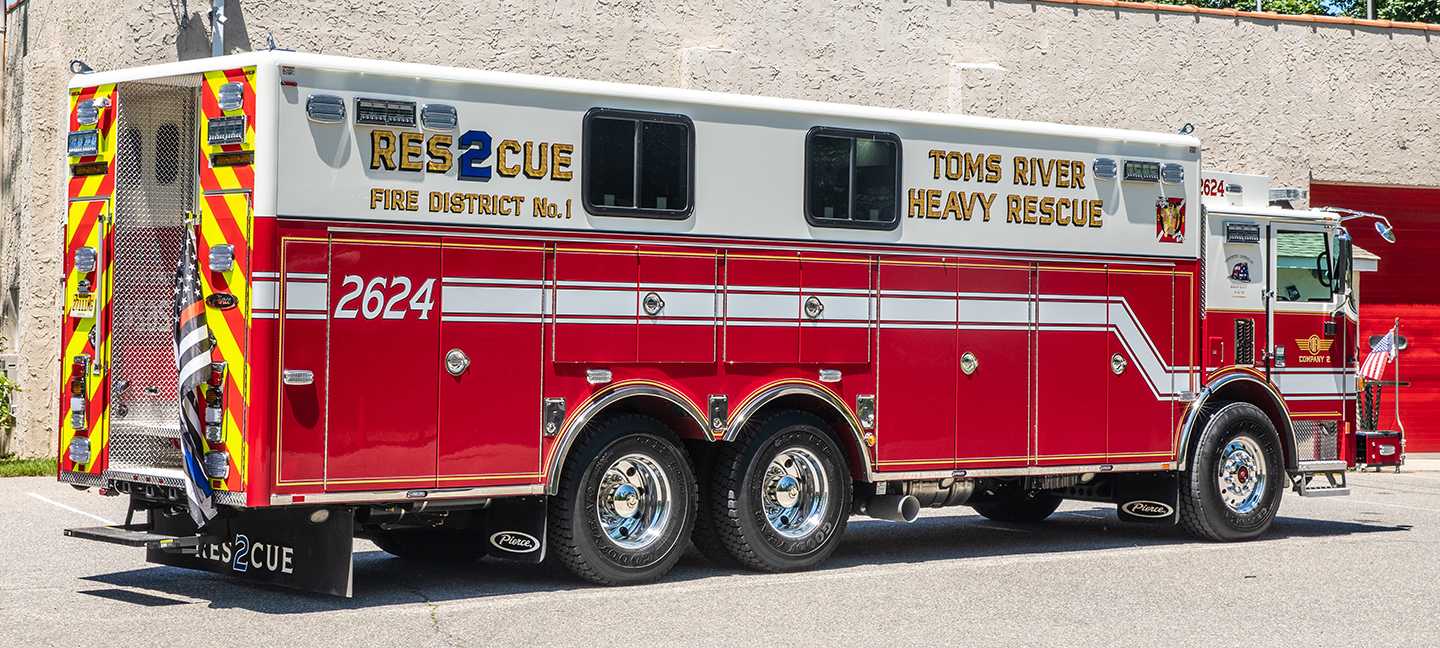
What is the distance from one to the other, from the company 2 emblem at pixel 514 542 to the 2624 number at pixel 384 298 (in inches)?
60.6

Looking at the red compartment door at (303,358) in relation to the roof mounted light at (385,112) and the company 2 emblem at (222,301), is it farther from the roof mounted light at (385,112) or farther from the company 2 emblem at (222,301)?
the roof mounted light at (385,112)

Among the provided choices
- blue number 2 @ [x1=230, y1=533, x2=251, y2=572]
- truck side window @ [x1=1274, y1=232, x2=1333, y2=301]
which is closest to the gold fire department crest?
truck side window @ [x1=1274, y1=232, x2=1333, y2=301]

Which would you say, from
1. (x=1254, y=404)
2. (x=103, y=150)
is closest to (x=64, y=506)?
(x=103, y=150)

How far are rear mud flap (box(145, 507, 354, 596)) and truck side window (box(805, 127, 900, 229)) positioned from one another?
3.67 metres

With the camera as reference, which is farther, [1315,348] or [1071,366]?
[1315,348]

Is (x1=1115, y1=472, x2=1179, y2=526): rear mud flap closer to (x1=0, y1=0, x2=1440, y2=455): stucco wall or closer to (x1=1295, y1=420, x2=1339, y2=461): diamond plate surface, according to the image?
(x1=1295, y1=420, x2=1339, y2=461): diamond plate surface

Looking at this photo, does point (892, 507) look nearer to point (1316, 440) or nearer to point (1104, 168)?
point (1104, 168)

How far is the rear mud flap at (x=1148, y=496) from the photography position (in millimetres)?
12117

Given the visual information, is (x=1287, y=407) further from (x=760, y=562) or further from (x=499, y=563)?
(x=499, y=563)

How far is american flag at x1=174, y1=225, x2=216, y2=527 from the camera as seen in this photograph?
832cm

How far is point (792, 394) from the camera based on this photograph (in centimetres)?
1016

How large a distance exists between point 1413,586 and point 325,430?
6.93m

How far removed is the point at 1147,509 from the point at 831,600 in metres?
4.19

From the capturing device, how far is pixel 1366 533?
13.1 metres
